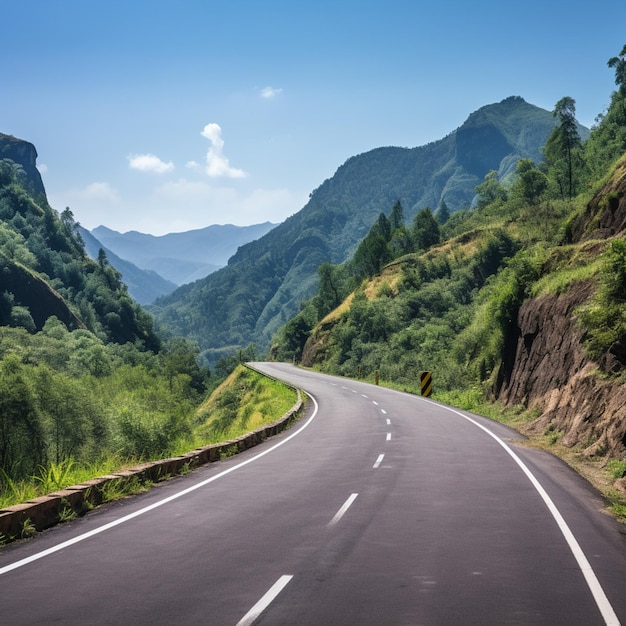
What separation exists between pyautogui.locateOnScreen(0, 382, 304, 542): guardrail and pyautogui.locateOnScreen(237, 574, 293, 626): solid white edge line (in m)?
3.58

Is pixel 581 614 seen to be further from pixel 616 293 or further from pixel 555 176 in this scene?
pixel 555 176

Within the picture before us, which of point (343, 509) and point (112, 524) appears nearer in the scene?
point (112, 524)

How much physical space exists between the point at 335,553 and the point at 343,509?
239 centimetres

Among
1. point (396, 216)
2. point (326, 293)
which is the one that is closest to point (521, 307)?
point (326, 293)

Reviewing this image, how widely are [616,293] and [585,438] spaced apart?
392cm

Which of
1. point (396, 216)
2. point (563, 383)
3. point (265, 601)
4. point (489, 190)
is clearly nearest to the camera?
point (265, 601)

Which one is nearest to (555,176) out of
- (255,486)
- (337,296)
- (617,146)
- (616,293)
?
(617,146)

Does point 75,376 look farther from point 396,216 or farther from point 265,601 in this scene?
point 265,601

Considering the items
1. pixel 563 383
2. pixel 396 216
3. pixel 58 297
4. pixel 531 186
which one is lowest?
pixel 563 383

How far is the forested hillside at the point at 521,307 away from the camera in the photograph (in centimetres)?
1734

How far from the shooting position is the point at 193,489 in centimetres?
1156

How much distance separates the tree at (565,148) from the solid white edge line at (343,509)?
82.0 meters

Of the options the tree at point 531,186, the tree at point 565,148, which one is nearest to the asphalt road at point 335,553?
the tree at point 565,148

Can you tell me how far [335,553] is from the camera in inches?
289
